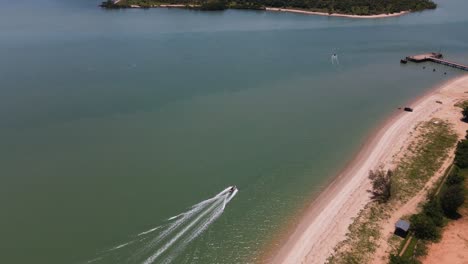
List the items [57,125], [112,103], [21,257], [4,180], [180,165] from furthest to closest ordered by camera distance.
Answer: [112,103] < [57,125] < [180,165] < [4,180] < [21,257]

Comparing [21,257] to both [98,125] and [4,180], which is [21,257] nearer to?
[4,180]

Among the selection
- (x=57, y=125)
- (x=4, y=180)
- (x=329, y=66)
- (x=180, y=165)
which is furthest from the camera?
(x=329, y=66)

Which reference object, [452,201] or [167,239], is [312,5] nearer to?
[452,201]

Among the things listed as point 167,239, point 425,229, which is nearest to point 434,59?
point 425,229

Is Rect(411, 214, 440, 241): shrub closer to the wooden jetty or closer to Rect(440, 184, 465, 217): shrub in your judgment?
Rect(440, 184, 465, 217): shrub

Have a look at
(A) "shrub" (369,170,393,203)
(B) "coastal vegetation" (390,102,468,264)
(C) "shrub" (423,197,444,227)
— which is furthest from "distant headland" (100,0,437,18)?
(C) "shrub" (423,197,444,227)

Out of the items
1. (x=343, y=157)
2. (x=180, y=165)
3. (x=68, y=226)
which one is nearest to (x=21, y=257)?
(x=68, y=226)
